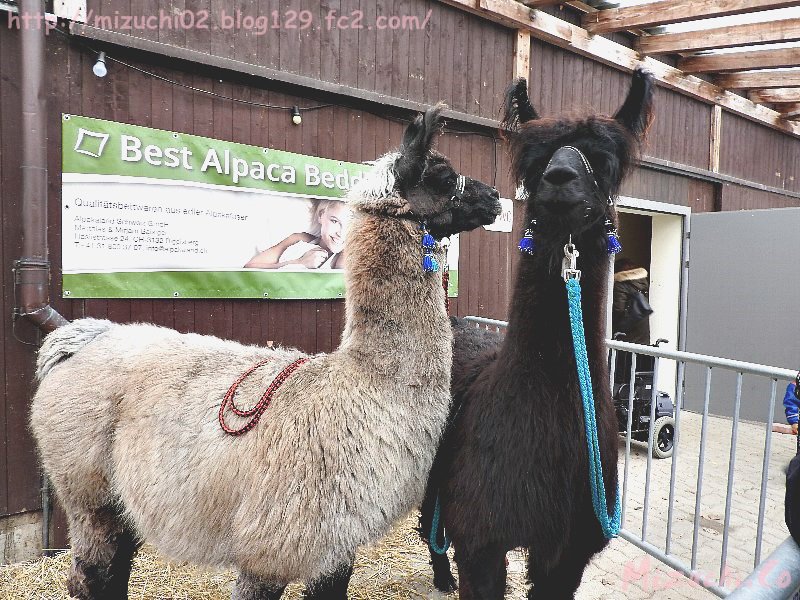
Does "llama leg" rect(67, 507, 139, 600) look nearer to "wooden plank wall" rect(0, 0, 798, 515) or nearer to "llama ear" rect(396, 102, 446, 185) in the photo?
"wooden plank wall" rect(0, 0, 798, 515)

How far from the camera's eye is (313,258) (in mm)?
4383

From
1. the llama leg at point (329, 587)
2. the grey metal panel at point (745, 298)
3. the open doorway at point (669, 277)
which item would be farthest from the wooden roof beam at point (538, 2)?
the llama leg at point (329, 587)

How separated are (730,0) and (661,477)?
14.8 ft

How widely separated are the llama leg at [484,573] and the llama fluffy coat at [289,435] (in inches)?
11.2

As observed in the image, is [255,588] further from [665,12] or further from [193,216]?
[665,12]

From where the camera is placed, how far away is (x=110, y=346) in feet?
8.01

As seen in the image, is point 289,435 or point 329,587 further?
point 329,587

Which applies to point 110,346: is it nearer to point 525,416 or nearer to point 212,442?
point 212,442

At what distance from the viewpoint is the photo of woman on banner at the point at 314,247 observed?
164 inches

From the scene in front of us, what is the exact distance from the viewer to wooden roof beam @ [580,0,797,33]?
506cm

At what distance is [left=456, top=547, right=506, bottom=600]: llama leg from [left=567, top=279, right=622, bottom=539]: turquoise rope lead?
1.23ft

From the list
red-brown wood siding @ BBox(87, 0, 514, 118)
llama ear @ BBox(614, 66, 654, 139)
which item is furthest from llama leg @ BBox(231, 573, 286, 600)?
red-brown wood siding @ BBox(87, 0, 514, 118)

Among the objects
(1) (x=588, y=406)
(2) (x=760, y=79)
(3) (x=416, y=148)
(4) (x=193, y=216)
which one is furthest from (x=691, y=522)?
(2) (x=760, y=79)

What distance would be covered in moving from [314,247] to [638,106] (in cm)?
295
